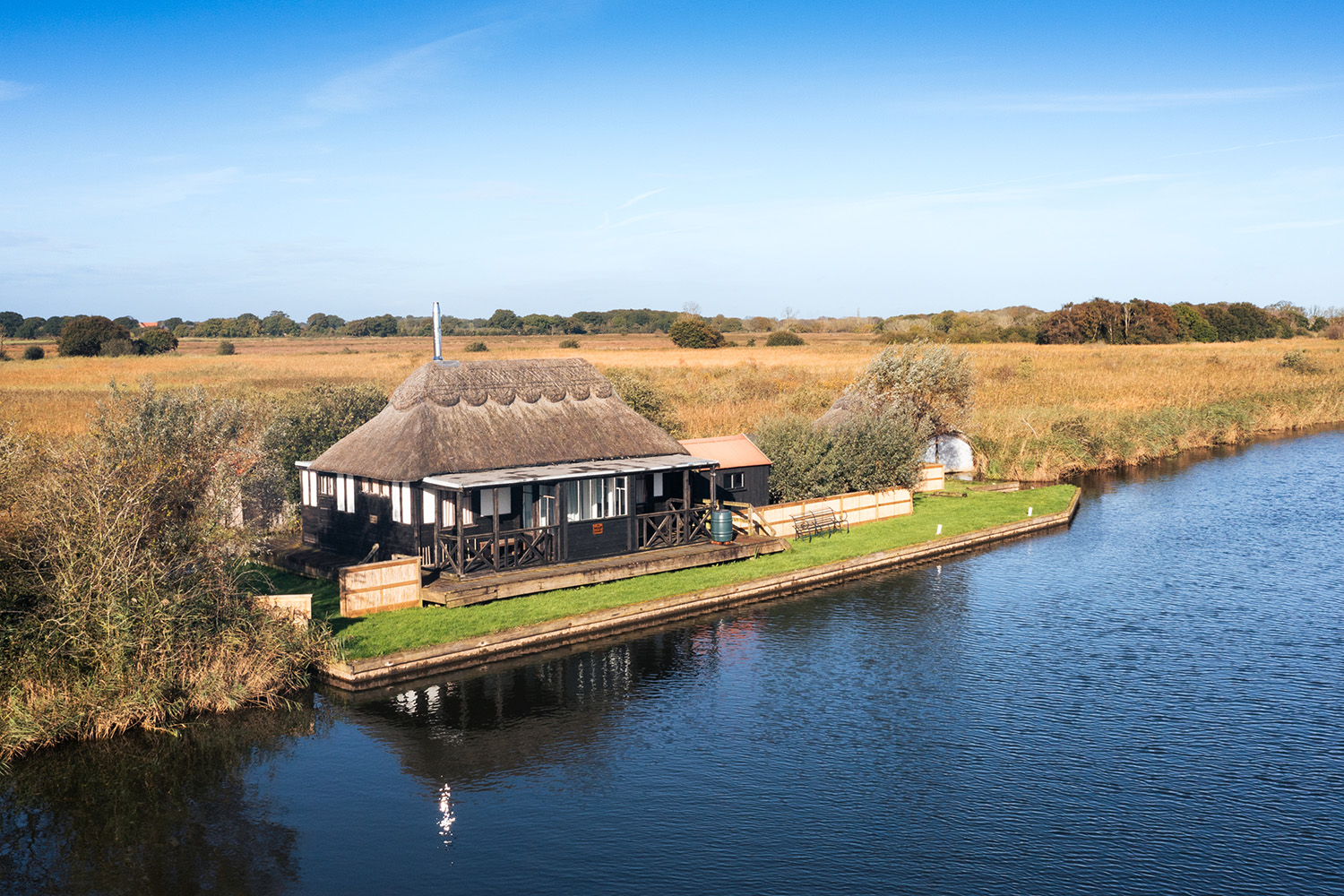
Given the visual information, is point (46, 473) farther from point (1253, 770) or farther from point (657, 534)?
point (1253, 770)

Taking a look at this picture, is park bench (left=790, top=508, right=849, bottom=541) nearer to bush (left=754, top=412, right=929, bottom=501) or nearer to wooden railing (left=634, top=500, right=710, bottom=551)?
bush (left=754, top=412, right=929, bottom=501)

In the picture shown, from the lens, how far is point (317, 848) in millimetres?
14102

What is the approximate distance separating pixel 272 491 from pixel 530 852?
22.1m

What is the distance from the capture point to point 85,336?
91.5m

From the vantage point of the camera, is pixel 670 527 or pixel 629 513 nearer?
pixel 629 513

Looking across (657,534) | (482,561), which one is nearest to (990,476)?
(657,534)

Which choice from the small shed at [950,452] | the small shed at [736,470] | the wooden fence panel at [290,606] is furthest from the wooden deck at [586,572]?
the small shed at [950,452]

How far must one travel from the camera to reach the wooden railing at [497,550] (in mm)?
25344

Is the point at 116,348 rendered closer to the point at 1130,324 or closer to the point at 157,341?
the point at 157,341

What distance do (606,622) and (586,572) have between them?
259cm

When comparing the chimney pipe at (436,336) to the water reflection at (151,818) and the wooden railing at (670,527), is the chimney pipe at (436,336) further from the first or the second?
the water reflection at (151,818)

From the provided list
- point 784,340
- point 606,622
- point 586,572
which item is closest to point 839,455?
point 586,572

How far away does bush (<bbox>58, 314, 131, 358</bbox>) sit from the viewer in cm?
9081

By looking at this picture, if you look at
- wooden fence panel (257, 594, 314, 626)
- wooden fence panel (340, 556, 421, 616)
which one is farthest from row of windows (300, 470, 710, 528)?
wooden fence panel (257, 594, 314, 626)
